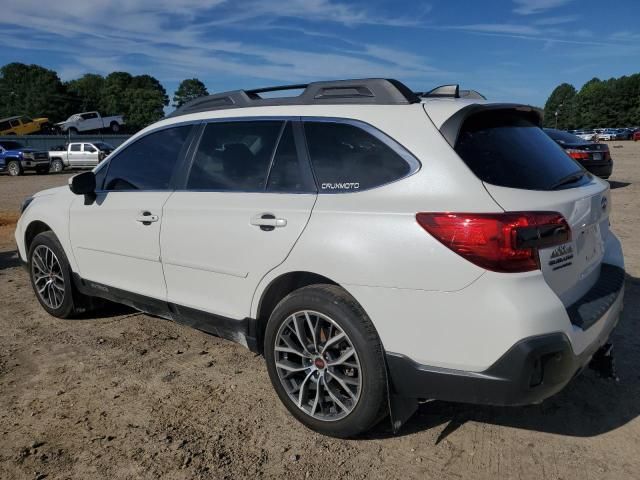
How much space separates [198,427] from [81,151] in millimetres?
31150

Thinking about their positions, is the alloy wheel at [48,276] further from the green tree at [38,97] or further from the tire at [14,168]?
the green tree at [38,97]

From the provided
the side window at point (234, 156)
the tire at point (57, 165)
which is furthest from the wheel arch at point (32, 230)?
the tire at point (57, 165)

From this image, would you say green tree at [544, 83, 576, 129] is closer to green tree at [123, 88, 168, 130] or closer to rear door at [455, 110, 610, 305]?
green tree at [123, 88, 168, 130]

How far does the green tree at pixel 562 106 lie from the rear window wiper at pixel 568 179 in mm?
122141

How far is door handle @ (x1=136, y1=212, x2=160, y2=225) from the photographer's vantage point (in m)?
3.76

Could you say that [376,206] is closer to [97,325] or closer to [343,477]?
[343,477]

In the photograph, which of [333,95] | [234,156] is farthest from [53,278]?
[333,95]

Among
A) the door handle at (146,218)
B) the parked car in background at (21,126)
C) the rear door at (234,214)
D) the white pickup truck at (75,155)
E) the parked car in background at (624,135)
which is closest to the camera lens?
the rear door at (234,214)

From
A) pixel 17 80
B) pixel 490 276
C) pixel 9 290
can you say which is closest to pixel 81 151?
pixel 9 290

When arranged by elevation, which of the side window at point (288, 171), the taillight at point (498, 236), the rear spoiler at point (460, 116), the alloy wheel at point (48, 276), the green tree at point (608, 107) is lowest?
the alloy wheel at point (48, 276)

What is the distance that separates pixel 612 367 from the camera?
3049 millimetres

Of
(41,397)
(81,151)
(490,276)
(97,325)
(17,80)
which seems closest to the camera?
(490,276)

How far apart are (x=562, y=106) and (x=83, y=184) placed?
149318mm

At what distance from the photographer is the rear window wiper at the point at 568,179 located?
9.06 ft
